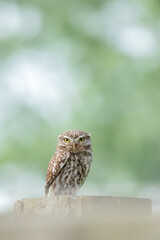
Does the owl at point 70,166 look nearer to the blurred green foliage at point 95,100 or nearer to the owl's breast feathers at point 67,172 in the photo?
the owl's breast feathers at point 67,172

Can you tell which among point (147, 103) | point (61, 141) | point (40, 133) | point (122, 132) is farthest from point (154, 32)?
point (61, 141)

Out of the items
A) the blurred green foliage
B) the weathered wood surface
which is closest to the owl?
the weathered wood surface

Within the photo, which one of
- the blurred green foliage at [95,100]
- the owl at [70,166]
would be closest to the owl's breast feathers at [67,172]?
the owl at [70,166]

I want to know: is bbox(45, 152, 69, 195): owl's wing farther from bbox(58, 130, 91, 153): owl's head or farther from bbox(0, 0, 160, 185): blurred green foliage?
bbox(0, 0, 160, 185): blurred green foliage

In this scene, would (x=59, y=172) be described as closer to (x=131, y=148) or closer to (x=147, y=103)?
(x=131, y=148)

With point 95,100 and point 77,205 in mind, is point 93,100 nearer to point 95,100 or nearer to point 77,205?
point 95,100

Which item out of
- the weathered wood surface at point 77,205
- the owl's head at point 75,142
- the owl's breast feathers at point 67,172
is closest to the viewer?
the weathered wood surface at point 77,205

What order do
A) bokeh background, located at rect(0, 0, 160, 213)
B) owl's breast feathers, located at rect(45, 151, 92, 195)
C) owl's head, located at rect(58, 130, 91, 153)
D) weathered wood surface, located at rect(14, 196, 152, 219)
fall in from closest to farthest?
weathered wood surface, located at rect(14, 196, 152, 219), owl's breast feathers, located at rect(45, 151, 92, 195), owl's head, located at rect(58, 130, 91, 153), bokeh background, located at rect(0, 0, 160, 213)

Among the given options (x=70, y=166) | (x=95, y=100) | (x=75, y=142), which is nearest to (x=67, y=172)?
(x=70, y=166)
